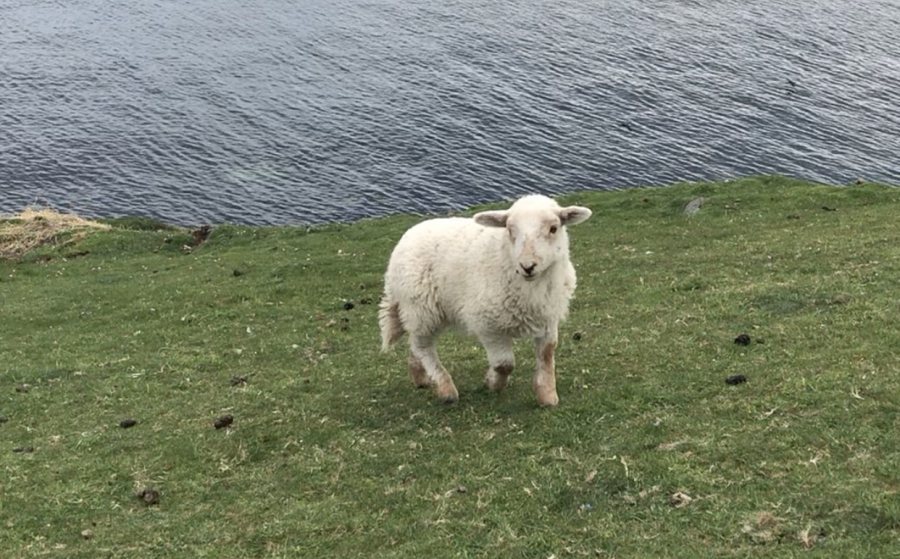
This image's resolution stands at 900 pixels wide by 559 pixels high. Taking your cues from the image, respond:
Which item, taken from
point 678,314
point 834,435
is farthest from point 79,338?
point 834,435

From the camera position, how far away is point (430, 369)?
11727 millimetres

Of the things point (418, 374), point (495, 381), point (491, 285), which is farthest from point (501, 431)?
point (418, 374)

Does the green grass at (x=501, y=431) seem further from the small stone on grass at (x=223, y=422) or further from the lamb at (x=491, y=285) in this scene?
the lamb at (x=491, y=285)

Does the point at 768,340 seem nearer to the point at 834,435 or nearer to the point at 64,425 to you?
the point at 834,435

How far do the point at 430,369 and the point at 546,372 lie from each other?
75.6 inches

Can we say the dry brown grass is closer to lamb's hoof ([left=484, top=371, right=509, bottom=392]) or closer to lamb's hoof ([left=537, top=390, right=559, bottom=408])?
lamb's hoof ([left=484, top=371, right=509, bottom=392])

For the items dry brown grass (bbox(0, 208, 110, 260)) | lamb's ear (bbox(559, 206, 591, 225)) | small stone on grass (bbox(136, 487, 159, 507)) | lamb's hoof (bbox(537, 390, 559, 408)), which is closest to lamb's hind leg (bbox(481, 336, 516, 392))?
lamb's hoof (bbox(537, 390, 559, 408))

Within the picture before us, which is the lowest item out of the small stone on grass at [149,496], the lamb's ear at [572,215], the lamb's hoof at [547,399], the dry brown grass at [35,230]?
the dry brown grass at [35,230]

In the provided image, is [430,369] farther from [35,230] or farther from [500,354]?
[35,230]

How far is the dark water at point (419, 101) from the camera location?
53.4 m

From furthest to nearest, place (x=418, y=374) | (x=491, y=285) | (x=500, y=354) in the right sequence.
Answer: (x=418, y=374) → (x=500, y=354) → (x=491, y=285)

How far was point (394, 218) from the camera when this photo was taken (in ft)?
123

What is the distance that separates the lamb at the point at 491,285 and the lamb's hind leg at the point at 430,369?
1 cm

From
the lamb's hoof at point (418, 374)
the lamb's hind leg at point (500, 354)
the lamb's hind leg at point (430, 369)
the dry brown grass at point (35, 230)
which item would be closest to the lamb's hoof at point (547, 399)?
the lamb's hind leg at point (500, 354)
